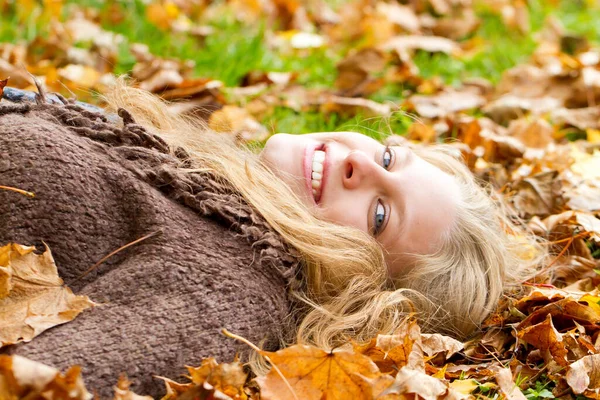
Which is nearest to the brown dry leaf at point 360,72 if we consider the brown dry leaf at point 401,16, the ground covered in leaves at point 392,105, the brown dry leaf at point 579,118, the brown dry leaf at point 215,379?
the ground covered in leaves at point 392,105

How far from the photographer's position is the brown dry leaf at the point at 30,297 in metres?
1.55

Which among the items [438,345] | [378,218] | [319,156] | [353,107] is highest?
[319,156]

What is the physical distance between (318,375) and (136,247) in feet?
1.82

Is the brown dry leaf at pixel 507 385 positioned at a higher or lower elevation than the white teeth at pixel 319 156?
lower

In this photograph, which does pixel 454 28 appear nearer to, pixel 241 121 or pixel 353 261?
pixel 241 121

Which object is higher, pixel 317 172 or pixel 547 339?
pixel 317 172

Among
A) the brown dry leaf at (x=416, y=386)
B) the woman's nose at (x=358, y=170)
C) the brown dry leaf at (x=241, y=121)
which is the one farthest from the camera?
the brown dry leaf at (x=241, y=121)

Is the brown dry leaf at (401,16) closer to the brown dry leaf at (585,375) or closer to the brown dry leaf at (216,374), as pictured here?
the brown dry leaf at (585,375)

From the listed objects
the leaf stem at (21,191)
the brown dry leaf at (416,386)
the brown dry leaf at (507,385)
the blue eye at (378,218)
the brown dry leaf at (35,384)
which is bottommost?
the brown dry leaf at (507,385)

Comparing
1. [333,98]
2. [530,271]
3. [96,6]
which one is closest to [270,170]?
[530,271]

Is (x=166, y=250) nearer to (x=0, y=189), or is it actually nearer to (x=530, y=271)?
(x=0, y=189)

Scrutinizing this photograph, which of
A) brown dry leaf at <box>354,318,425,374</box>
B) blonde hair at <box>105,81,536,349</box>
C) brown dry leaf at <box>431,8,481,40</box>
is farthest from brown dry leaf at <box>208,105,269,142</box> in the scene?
brown dry leaf at <box>431,8,481,40</box>

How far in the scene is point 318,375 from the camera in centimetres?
154

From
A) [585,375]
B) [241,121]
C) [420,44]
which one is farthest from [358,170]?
[420,44]
